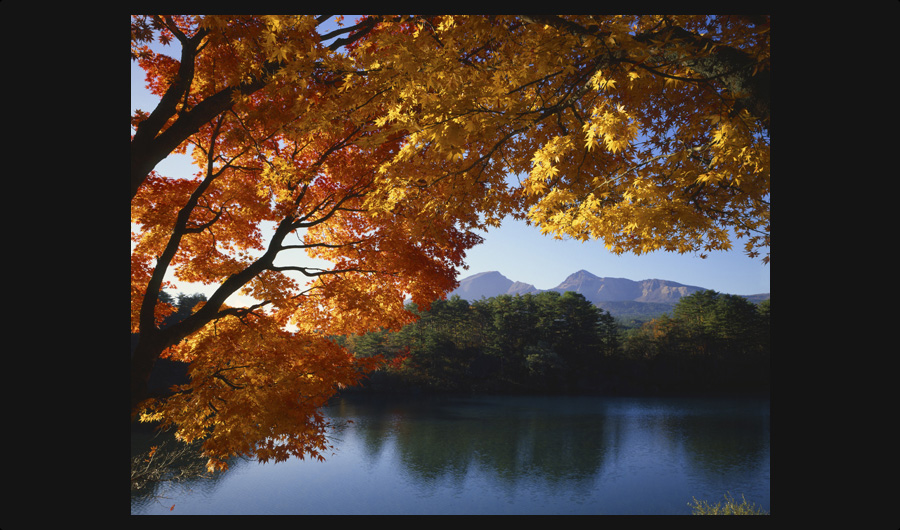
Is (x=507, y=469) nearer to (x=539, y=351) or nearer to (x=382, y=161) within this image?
(x=382, y=161)

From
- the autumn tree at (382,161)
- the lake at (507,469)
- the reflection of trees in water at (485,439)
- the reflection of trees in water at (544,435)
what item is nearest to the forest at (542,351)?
the reflection of trees in water at (544,435)

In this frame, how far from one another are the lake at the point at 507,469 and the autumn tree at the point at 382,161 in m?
6.64

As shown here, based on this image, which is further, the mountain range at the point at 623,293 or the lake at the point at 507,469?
the mountain range at the point at 623,293

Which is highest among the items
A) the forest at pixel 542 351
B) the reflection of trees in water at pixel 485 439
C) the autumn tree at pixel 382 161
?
the autumn tree at pixel 382 161

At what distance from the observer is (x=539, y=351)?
30.2 metres

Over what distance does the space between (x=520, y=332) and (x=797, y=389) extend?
1150 inches

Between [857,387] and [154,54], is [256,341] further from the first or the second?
[857,387]

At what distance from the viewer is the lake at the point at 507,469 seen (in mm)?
13180

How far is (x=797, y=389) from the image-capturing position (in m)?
2.23

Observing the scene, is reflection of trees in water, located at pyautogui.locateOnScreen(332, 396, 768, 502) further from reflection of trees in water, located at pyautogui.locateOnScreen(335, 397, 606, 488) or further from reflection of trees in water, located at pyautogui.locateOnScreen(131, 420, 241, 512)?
reflection of trees in water, located at pyautogui.locateOnScreen(131, 420, 241, 512)

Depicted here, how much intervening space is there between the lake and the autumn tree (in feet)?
21.8

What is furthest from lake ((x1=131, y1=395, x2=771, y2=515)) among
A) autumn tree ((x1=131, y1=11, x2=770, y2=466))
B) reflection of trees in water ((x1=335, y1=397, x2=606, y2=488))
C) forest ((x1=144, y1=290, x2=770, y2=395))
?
autumn tree ((x1=131, y1=11, x2=770, y2=466))

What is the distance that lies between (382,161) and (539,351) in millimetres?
27280

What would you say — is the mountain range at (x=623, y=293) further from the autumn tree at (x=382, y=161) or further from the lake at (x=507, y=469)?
the autumn tree at (x=382, y=161)
